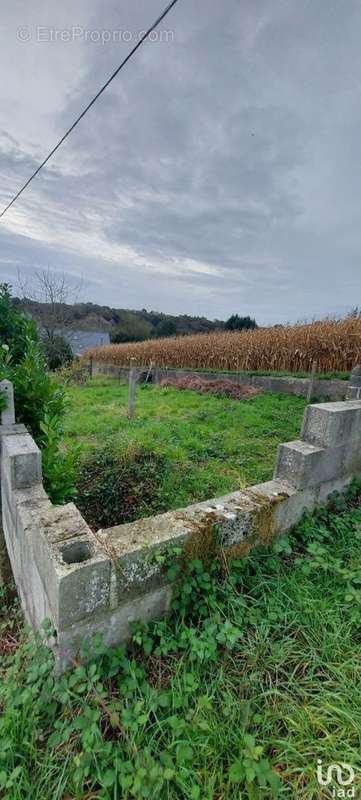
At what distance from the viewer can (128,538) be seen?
1.52m

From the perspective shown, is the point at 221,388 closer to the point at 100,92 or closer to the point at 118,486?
the point at 118,486

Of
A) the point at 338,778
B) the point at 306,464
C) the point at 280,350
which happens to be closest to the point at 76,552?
the point at 338,778

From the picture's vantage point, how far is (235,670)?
1.38 meters

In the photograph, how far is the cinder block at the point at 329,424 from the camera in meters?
2.43

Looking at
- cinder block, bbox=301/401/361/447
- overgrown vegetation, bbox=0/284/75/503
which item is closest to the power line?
overgrown vegetation, bbox=0/284/75/503

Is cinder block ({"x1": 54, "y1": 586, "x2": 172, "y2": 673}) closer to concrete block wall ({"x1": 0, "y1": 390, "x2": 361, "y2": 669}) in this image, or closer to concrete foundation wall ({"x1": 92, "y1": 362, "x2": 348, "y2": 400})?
concrete block wall ({"x1": 0, "y1": 390, "x2": 361, "y2": 669})

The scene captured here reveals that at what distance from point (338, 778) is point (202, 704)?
0.48 m

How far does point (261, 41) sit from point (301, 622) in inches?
200

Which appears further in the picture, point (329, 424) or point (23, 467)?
point (329, 424)

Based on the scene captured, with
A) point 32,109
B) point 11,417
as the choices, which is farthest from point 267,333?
point 11,417

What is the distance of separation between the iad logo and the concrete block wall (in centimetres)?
82

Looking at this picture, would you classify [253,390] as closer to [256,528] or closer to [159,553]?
[256,528]

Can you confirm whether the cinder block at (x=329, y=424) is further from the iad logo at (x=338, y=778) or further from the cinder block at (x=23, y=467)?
the cinder block at (x=23, y=467)

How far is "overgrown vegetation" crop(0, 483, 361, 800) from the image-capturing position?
103 cm
